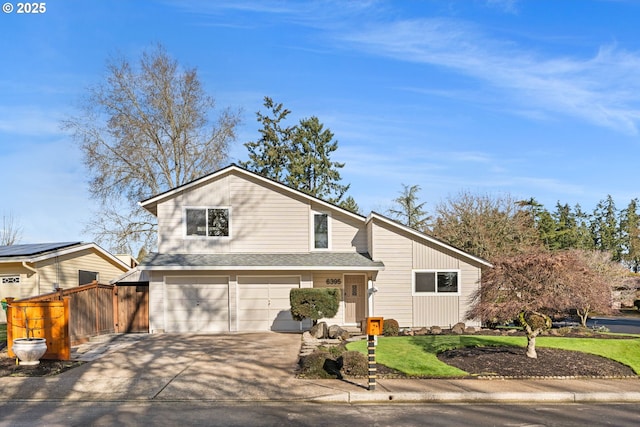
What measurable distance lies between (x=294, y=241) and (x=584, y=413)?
14.0 meters

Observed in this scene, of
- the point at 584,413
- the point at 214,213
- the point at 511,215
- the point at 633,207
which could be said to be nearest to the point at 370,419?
the point at 584,413

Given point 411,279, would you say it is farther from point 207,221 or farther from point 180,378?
point 180,378

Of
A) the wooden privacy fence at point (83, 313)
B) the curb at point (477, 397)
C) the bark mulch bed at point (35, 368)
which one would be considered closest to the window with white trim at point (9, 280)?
the wooden privacy fence at point (83, 313)

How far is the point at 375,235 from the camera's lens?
842 inches

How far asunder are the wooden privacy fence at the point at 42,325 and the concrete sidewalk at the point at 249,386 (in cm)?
99

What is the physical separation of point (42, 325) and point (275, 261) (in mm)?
9083

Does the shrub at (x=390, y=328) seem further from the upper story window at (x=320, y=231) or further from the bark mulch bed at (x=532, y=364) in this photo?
the bark mulch bed at (x=532, y=364)

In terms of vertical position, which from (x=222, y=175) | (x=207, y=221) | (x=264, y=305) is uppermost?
(x=222, y=175)

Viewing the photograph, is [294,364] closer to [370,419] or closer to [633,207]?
[370,419]

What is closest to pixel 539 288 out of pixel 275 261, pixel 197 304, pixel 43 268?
pixel 275 261

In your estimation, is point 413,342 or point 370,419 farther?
point 413,342

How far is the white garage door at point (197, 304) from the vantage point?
20.7 metres

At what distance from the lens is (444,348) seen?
1495 cm

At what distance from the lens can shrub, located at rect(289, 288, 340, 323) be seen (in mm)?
18781
